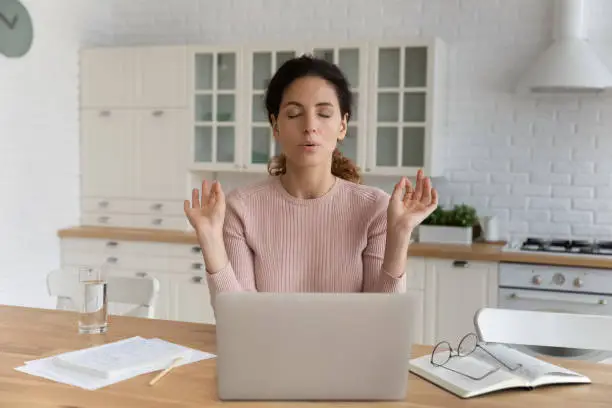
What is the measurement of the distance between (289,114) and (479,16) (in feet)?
8.66

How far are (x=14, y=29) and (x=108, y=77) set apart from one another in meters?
0.63

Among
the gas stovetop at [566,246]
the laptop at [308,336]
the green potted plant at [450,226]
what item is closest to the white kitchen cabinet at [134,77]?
the green potted plant at [450,226]

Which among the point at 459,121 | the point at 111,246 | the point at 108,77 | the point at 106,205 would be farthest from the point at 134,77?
the point at 459,121

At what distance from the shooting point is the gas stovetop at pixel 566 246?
3604mm

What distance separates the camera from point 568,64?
366cm

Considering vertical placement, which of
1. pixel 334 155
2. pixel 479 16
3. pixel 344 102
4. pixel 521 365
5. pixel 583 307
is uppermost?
pixel 479 16

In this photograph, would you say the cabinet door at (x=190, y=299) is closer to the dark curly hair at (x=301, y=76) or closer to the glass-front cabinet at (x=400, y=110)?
the glass-front cabinet at (x=400, y=110)

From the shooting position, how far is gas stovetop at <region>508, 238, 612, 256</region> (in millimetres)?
3604

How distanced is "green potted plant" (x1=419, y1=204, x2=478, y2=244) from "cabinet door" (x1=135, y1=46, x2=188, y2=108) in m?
1.58

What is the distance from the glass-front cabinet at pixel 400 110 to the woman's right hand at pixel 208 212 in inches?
94.7

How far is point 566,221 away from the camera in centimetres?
400

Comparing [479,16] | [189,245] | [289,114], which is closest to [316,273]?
[289,114]

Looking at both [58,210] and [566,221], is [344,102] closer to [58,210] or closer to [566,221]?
[566,221]

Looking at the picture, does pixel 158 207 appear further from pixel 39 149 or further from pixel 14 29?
pixel 14 29
